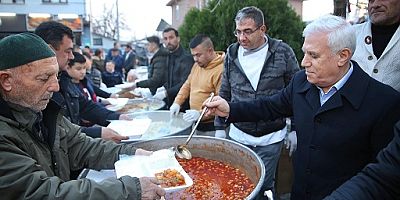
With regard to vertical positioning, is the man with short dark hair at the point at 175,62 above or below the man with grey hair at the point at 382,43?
below

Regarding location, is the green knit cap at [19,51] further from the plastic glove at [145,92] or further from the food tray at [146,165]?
the plastic glove at [145,92]

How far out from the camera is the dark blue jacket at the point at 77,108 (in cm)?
236

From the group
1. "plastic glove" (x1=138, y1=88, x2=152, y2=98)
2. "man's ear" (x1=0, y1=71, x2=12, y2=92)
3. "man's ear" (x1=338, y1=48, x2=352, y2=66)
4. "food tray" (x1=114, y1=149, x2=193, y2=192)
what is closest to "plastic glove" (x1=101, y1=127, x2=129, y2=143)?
"food tray" (x1=114, y1=149, x2=193, y2=192)

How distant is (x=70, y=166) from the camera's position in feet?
6.09

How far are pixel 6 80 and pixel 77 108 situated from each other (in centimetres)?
143

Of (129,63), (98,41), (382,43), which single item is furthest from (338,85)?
(98,41)

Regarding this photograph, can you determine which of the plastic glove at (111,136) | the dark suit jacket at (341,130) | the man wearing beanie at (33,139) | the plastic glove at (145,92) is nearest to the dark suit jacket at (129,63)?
the plastic glove at (145,92)

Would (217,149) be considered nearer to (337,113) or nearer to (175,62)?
(337,113)

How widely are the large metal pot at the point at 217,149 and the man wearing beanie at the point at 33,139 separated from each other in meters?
0.77

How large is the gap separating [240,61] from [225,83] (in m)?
0.28

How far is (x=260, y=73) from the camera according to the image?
274 centimetres

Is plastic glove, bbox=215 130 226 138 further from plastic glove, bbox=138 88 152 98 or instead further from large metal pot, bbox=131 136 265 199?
plastic glove, bbox=138 88 152 98

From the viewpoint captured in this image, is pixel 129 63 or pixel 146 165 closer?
pixel 146 165

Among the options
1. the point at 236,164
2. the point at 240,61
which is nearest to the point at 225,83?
the point at 240,61
